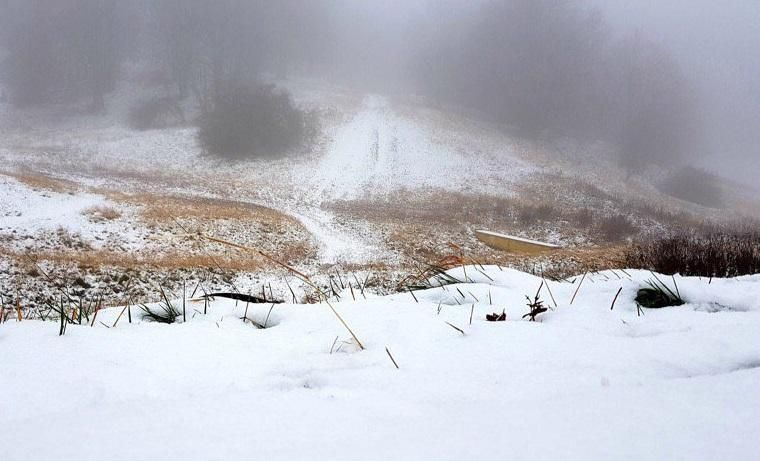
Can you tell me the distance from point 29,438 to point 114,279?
1021 cm

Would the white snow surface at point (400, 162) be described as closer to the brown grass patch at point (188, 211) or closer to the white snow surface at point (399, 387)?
the brown grass patch at point (188, 211)

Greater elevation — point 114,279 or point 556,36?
point 556,36

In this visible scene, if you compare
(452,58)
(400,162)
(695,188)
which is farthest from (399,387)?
(452,58)

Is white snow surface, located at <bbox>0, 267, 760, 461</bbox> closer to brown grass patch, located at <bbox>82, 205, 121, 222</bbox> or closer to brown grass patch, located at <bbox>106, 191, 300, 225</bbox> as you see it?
brown grass patch, located at <bbox>82, 205, 121, 222</bbox>

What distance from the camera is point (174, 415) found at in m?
1.19

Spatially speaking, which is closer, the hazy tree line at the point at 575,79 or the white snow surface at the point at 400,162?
the white snow surface at the point at 400,162

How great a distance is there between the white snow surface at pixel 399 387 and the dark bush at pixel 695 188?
137 ft

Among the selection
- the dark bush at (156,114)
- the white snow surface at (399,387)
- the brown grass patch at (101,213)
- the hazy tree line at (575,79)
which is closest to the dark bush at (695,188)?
the hazy tree line at (575,79)

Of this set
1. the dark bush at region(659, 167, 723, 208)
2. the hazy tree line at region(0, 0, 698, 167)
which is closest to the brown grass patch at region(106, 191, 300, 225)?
the hazy tree line at region(0, 0, 698, 167)

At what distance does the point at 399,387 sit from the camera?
4.59 ft

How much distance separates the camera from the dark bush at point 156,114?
3466cm

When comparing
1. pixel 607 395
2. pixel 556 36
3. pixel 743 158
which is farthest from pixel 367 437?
pixel 743 158

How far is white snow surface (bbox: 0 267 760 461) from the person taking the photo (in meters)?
1.04

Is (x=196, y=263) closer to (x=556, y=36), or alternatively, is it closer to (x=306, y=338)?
(x=306, y=338)
